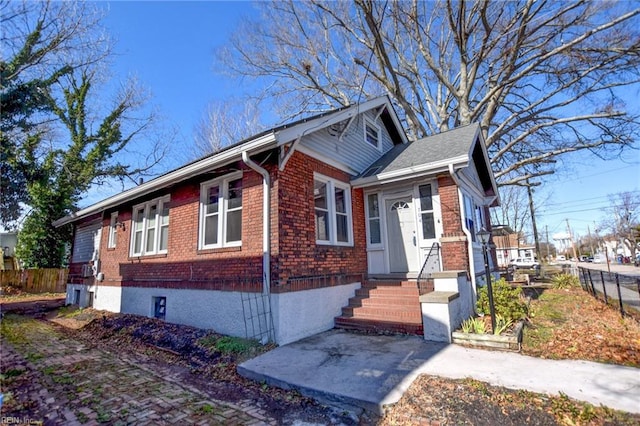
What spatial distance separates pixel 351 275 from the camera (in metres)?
7.70

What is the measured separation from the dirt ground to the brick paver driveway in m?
0.26

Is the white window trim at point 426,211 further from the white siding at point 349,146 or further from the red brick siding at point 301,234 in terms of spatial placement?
the white siding at point 349,146

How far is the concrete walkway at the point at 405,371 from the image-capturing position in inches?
138

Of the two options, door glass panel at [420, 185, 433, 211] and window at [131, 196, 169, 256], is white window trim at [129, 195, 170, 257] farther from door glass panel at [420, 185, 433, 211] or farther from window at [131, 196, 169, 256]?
door glass panel at [420, 185, 433, 211]

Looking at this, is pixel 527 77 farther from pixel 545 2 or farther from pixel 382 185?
pixel 382 185

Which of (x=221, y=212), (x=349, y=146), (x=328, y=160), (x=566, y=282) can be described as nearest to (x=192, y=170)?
(x=221, y=212)

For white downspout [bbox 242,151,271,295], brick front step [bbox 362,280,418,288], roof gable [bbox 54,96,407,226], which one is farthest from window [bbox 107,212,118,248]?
brick front step [bbox 362,280,418,288]

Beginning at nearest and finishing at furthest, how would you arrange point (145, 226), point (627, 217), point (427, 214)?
point (427, 214) → point (145, 226) → point (627, 217)

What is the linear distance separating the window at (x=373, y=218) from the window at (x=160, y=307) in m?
5.90

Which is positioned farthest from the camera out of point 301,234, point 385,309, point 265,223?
point 385,309

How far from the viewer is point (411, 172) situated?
7.64 metres

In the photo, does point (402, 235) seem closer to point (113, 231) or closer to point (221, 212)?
point (221, 212)

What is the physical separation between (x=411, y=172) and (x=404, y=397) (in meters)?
5.33

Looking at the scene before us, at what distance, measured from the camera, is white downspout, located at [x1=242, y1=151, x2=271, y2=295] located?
19.6ft
